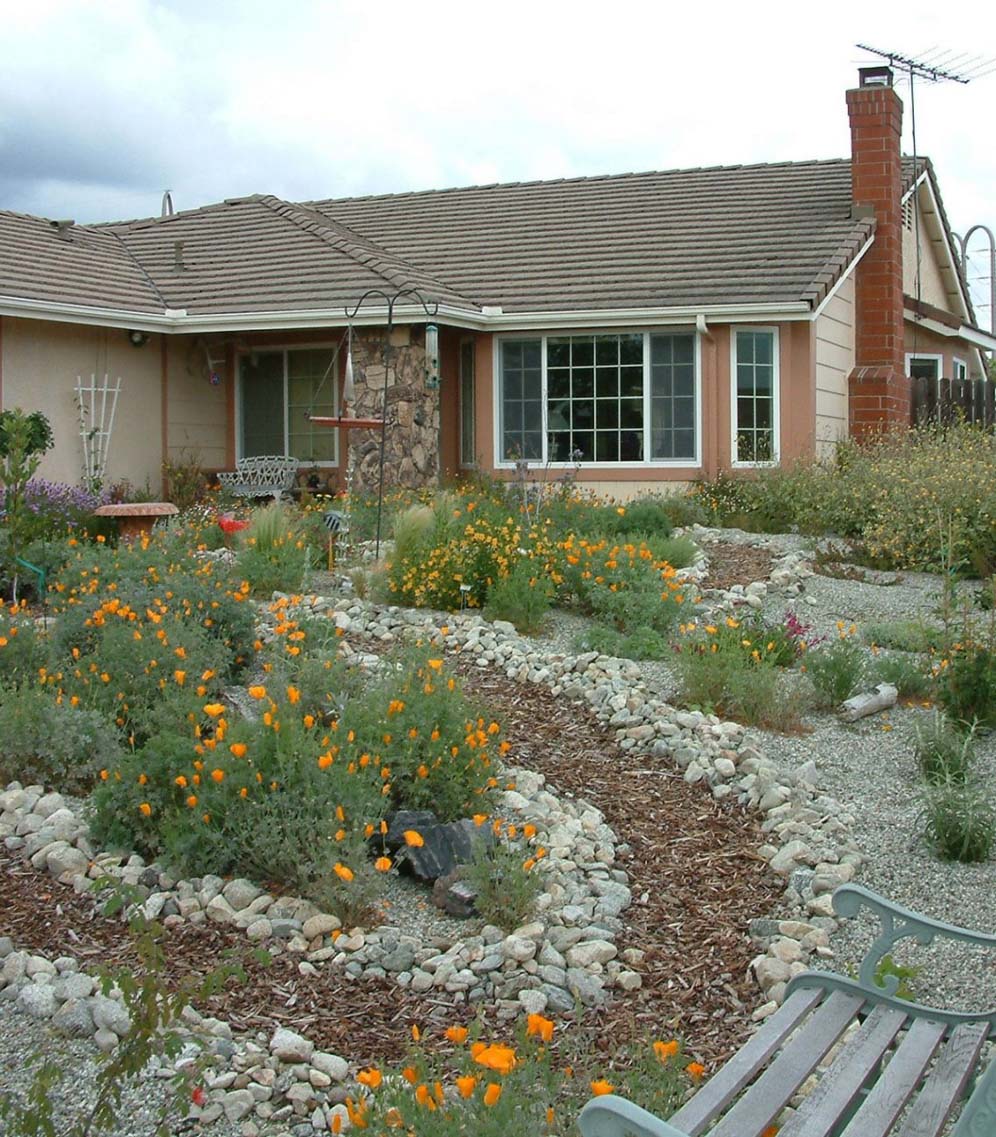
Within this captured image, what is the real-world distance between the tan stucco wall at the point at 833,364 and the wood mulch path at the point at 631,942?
11216mm

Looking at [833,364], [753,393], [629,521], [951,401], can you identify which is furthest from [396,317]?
[951,401]

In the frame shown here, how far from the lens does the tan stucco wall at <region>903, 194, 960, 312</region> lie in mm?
20906

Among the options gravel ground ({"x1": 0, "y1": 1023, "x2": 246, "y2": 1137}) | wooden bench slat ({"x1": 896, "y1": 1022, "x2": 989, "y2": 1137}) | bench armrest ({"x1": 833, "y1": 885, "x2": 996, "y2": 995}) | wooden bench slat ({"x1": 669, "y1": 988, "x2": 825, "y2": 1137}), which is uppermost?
bench armrest ({"x1": 833, "y1": 885, "x2": 996, "y2": 995})

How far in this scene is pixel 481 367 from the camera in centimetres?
1725

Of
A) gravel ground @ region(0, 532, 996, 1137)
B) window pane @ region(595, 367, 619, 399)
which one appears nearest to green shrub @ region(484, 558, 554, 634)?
gravel ground @ region(0, 532, 996, 1137)

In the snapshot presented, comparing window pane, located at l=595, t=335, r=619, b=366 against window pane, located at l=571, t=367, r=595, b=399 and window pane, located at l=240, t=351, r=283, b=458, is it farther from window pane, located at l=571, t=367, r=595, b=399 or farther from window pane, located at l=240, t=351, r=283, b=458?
window pane, located at l=240, t=351, r=283, b=458

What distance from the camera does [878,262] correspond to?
18.5 m

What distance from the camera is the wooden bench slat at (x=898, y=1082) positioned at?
2.99 metres

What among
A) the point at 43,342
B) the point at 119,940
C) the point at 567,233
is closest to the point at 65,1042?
the point at 119,940

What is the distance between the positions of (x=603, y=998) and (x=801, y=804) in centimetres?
195

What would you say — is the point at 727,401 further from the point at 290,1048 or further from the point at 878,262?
the point at 290,1048

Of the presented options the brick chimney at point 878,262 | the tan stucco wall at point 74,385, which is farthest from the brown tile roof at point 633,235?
the tan stucco wall at point 74,385

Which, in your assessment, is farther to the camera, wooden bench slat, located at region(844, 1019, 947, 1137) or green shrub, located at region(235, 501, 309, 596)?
green shrub, located at region(235, 501, 309, 596)

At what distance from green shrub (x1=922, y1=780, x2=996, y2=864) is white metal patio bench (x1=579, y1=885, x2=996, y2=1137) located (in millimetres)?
1643
